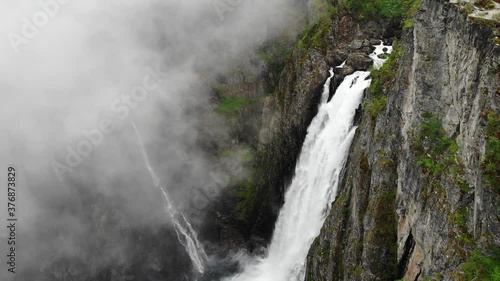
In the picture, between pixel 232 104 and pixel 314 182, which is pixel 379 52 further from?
pixel 232 104

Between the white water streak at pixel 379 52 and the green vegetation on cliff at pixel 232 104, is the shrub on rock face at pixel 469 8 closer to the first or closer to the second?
the white water streak at pixel 379 52

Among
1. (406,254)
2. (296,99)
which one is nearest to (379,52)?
(296,99)

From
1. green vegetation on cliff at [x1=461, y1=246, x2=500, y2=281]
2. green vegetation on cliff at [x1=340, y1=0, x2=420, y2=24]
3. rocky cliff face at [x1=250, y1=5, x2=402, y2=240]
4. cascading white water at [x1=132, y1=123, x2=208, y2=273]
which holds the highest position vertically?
green vegetation on cliff at [x1=340, y1=0, x2=420, y2=24]

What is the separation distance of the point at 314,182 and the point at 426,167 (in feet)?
43.5

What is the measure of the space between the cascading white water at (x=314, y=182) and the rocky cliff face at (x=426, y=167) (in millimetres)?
3414

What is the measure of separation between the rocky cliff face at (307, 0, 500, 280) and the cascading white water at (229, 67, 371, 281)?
341 centimetres

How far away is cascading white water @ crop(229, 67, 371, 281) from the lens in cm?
2553

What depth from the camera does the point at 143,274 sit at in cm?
3900

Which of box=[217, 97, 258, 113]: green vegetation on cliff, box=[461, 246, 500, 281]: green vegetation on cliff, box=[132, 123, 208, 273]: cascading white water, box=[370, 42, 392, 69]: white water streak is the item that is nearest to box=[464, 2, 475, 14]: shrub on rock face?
box=[461, 246, 500, 281]: green vegetation on cliff

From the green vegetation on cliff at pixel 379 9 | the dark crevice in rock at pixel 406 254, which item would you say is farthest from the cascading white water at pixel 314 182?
the dark crevice in rock at pixel 406 254

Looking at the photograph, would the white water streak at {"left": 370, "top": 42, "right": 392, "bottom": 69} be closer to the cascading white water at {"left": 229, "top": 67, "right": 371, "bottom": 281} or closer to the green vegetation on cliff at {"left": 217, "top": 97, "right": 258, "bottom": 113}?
the cascading white water at {"left": 229, "top": 67, "right": 371, "bottom": 281}

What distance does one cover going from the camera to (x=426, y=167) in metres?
14.6

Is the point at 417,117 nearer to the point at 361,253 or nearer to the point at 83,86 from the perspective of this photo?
the point at 361,253

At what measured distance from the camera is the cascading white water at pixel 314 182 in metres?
25.5
